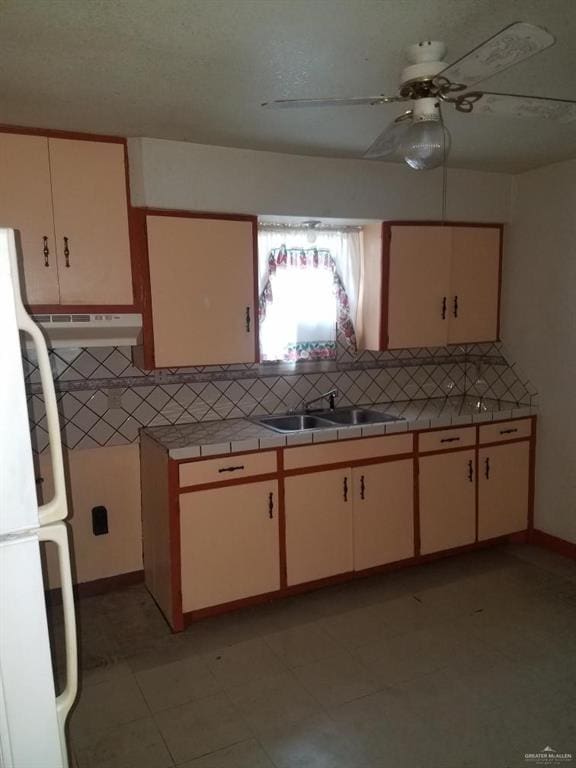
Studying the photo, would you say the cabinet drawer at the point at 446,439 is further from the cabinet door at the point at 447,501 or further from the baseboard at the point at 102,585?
A: the baseboard at the point at 102,585

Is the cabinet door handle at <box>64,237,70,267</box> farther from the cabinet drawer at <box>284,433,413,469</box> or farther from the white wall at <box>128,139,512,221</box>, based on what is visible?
the cabinet drawer at <box>284,433,413,469</box>

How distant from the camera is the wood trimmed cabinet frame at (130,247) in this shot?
94.3 inches

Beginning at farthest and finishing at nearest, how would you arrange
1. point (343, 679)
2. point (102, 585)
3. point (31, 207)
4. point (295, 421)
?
1. point (295, 421)
2. point (102, 585)
3. point (31, 207)
4. point (343, 679)

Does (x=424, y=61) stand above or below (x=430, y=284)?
above

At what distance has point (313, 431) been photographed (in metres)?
2.83

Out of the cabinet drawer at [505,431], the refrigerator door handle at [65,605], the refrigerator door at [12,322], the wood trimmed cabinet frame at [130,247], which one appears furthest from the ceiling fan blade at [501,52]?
the cabinet drawer at [505,431]

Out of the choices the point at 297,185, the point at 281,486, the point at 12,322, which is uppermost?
the point at 297,185

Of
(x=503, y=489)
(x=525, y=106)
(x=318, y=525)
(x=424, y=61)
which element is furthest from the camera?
(x=503, y=489)

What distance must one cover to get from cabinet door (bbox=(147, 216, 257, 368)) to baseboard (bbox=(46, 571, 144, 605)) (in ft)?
4.07

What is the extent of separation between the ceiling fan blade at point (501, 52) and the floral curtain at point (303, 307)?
1898 mm

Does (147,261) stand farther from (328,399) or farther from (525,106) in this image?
(525,106)

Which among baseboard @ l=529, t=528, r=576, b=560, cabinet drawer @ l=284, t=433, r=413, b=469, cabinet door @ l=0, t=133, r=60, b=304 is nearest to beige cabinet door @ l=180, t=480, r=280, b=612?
cabinet drawer @ l=284, t=433, r=413, b=469

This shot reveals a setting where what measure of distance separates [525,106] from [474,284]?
6.46 feet

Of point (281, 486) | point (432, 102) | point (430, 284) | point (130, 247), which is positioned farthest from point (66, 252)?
point (430, 284)
